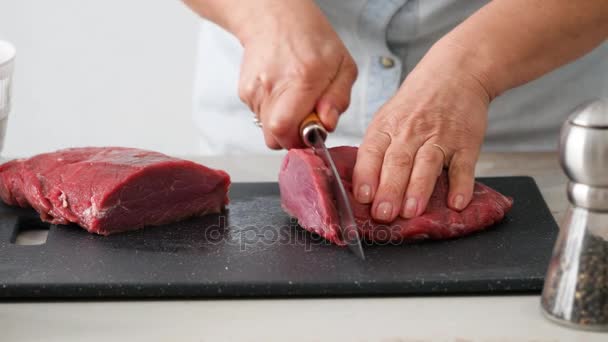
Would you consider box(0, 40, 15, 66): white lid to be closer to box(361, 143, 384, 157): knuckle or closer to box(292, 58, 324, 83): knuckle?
box(292, 58, 324, 83): knuckle

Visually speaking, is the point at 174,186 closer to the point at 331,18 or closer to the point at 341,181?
the point at 341,181

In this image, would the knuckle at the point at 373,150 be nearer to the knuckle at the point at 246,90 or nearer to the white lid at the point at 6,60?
the knuckle at the point at 246,90

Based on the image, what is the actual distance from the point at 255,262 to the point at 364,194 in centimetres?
30

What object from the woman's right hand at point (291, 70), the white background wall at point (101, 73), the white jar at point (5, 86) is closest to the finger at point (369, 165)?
the woman's right hand at point (291, 70)

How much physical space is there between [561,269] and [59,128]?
3.61 m

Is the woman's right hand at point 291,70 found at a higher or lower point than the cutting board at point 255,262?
higher

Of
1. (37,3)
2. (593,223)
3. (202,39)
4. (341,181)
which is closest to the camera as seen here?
(593,223)

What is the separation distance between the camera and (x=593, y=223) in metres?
1.67

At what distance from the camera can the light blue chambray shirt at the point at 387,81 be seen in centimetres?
273

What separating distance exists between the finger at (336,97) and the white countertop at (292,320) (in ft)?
1.77

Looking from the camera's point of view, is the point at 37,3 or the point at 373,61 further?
the point at 37,3

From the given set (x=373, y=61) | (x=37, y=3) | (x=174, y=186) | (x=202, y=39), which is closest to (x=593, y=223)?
(x=174, y=186)

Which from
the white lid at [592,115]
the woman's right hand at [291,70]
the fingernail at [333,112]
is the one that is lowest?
the fingernail at [333,112]

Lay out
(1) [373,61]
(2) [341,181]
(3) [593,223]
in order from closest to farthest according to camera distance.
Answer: (3) [593,223] → (2) [341,181] → (1) [373,61]
